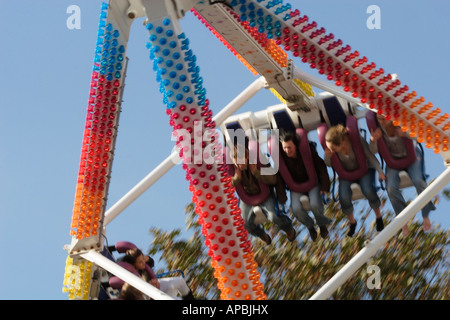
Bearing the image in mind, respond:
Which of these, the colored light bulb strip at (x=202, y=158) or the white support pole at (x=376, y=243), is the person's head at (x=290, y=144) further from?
the colored light bulb strip at (x=202, y=158)

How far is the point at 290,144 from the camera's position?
33.3 ft

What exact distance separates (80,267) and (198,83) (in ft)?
7.79

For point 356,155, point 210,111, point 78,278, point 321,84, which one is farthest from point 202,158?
point 356,155

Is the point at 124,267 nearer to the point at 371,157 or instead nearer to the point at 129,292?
the point at 129,292

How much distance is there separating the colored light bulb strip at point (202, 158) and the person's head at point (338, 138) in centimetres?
217

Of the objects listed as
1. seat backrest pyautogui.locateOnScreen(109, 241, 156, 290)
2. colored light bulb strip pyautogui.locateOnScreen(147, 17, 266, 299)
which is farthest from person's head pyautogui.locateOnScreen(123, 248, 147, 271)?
colored light bulb strip pyautogui.locateOnScreen(147, 17, 266, 299)

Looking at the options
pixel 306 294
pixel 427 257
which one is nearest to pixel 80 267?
pixel 306 294

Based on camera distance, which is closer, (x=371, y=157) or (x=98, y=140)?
(x=98, y=140)

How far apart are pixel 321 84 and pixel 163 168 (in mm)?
2067

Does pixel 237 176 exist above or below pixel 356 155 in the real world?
above

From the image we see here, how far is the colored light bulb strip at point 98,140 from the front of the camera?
8.74m

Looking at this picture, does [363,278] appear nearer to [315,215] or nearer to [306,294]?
[306,294]

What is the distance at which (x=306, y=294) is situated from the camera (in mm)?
14305
